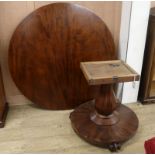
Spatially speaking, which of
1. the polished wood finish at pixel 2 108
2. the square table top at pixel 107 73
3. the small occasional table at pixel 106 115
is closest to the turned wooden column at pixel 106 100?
the small occasional table at pixel 106 115

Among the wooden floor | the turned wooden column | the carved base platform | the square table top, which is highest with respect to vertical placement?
the square table top

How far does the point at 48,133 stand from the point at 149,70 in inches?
40.9

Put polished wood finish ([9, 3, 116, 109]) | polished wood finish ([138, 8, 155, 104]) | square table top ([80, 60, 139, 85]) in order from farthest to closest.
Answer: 1. polished wood finish ([138, 8, 155, 104])
2. polished wood finish ([9, 3, 116, 109])
3. square table top ([80, 60, 139, 85])

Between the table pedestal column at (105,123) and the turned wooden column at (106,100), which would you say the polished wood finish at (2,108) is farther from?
the turned wooden column at (106,100)

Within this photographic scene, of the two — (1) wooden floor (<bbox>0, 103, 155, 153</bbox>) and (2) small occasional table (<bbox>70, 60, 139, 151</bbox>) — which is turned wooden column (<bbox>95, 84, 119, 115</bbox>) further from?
(1) wooden floor (<bbox>0, 103, 155, 153</bbox>)

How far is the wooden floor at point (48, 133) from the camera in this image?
1545 millimetres

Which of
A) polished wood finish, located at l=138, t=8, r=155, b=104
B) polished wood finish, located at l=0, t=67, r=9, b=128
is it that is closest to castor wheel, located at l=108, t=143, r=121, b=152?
polished wood finish, located at l=138, t=8, r=155, b=104

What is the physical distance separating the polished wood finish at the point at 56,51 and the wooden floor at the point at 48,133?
0.46 feet

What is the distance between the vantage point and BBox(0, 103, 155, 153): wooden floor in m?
1.54

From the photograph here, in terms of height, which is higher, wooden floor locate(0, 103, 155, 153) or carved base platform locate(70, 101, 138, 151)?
carved base platform locate(70, 101, 138, 151)

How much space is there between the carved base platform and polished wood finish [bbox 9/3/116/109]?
253 millimetres

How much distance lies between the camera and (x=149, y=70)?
1.90 meters

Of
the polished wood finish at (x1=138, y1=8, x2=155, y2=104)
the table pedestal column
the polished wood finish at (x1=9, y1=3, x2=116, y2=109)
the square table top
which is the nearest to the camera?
the square table top

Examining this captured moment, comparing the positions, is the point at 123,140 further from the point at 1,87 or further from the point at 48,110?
the point at 1,87
